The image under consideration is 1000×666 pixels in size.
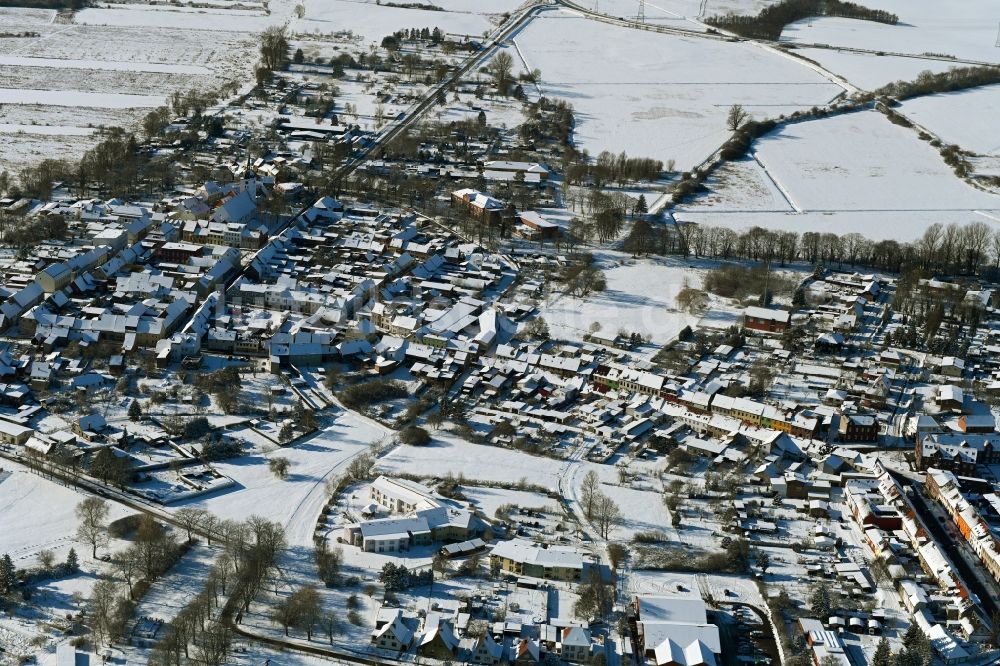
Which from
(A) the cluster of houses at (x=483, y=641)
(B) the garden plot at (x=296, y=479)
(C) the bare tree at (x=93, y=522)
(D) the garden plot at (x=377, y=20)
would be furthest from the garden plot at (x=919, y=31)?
(A) the cluster of houses at (x=483, y=641)

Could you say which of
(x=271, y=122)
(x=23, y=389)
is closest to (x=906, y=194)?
(x=271, y=122)

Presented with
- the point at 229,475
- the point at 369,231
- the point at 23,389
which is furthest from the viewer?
the point at 369,231

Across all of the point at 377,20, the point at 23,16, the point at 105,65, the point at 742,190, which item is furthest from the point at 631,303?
the point at 23,16

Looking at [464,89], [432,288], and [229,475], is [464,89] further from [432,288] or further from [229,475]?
[229,475]

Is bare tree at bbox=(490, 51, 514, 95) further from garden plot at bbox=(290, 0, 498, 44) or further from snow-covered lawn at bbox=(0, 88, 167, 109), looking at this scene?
snow-covered lawn at bbox=(0, 88, 167, 109)

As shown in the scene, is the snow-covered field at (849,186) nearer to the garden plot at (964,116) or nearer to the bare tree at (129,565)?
the garden plot at (964,116)

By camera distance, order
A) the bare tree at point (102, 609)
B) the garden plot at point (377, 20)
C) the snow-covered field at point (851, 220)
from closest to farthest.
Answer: the bare tree at point (102, 609)
the snow-covered field at point (851, 220)
the garden plot at point (377, 20)

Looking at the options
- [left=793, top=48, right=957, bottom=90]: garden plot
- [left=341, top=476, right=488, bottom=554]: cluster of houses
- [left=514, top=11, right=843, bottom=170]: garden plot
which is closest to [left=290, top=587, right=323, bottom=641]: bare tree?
[left=341, top=476, right=488, bottom=554]: cluster of houses

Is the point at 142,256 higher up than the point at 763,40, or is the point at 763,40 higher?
the point at 763,40
